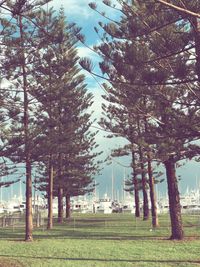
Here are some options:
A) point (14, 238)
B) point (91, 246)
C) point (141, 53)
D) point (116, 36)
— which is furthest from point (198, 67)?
point (14, 238)

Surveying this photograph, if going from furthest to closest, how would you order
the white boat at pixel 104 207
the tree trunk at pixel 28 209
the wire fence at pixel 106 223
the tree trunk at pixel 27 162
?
the white boat at pixel 104 207 < the wire fence at pixel 106 223 < the tree trunk at pixel 27 162 < the tree trunk at pixel 28 209

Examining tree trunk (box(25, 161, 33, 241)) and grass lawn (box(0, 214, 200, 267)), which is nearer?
grass lawn (box(0, 214, 200, 267))

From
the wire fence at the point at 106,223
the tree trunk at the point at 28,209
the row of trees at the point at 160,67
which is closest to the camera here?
the row of trees at the point at 160,67

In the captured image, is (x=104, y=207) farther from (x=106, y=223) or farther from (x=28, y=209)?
(x=28, y=209)

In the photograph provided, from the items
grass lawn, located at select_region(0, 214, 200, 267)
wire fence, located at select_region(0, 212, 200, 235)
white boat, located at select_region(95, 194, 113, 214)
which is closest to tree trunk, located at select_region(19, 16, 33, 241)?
grass lawn, located at select_region(0, 214, 200, 267)

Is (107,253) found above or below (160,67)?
below

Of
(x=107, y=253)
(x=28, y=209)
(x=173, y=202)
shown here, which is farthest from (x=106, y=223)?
(x=107, y=253)

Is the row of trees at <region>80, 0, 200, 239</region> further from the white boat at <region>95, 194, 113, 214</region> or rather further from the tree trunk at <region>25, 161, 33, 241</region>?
the white boat at <region>95, 194, 113, 214</region>

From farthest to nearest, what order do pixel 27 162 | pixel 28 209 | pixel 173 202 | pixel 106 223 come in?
pixel 106 223, pixel 27 162, pixel 28 209, pixel 173 202

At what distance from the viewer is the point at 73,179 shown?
1406 inches

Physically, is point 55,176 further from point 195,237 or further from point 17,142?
point 195,237

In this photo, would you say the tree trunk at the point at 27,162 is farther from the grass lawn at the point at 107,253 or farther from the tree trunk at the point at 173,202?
the tree trunk at the point at 173,202

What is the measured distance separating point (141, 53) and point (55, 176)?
22.6 meters

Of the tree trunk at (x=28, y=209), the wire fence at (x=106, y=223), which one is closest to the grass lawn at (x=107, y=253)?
the tree trunk at (x=28, y=209)
